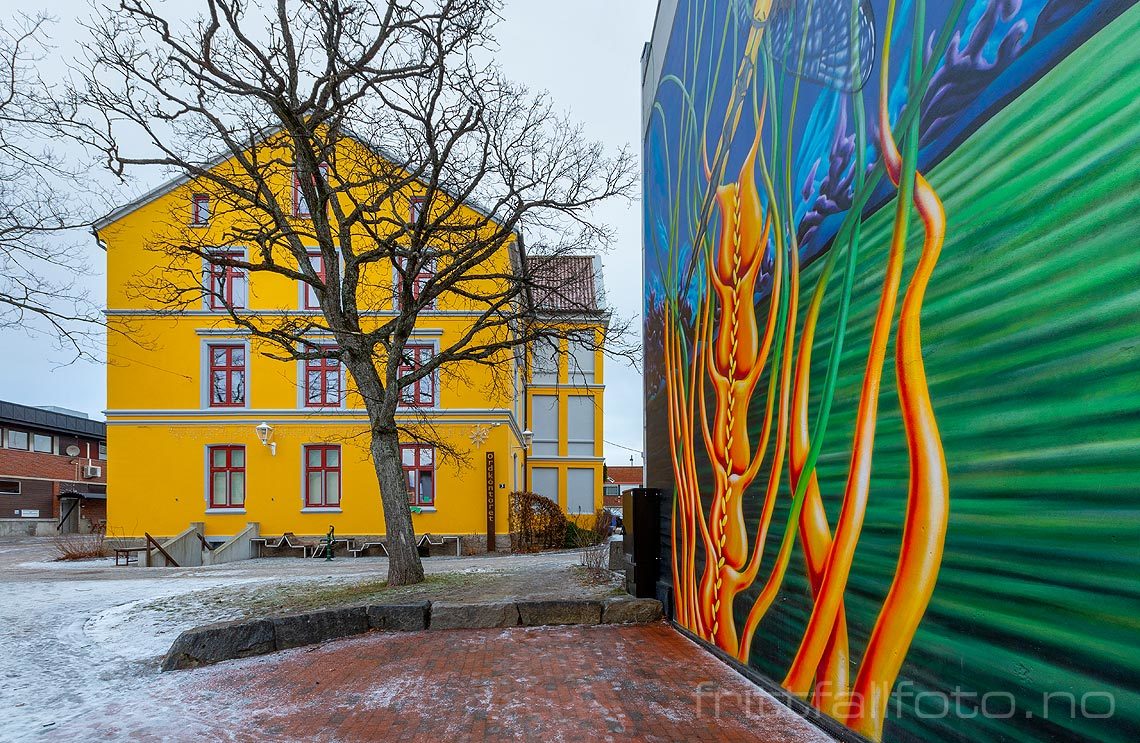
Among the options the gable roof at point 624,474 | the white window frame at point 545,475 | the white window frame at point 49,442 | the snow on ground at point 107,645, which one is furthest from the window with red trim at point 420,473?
the gable roof at point 624,474

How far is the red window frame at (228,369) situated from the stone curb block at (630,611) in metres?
18.1

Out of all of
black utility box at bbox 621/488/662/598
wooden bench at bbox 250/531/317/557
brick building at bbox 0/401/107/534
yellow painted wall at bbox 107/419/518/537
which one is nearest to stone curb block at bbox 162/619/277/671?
black utility box at bbox 621/488/662/598

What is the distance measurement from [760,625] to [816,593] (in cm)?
132

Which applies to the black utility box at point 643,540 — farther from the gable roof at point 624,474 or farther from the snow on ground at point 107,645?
the gable roof at point 624,474

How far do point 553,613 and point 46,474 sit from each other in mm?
47239

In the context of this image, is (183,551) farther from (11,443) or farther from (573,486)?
(11,443)

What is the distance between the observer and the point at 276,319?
81.5 feet

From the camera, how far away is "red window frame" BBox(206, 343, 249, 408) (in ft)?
82.3

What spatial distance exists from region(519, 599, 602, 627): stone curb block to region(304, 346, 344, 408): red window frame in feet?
53.1

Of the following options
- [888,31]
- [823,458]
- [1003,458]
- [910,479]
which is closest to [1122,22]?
[1003,458]

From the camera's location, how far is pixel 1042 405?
3.24 meters

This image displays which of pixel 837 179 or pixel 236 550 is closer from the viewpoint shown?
pixel 837 179

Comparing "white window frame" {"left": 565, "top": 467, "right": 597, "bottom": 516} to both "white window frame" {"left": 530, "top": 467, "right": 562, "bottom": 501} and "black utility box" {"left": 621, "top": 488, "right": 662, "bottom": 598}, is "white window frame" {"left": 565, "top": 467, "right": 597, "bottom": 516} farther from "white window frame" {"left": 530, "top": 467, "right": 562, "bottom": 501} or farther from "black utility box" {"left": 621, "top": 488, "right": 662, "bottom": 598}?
"black utility box" {"left": 621, "top": 488, "right": 662, "bottom": 598}

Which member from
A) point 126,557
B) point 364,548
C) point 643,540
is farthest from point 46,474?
point 643,540
